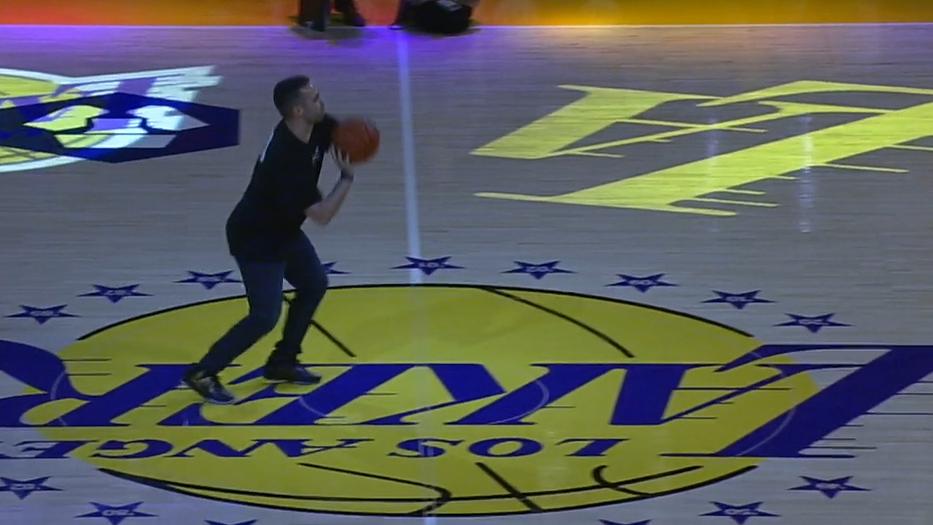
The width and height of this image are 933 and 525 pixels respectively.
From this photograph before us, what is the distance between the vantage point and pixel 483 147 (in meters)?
8.94

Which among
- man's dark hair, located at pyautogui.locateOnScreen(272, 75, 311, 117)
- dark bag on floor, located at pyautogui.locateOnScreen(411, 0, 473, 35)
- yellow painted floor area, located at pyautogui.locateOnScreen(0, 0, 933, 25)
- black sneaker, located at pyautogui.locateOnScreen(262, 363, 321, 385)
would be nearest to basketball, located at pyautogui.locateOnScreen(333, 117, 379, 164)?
man's dark hair, located at pyautogui.locateOnScreen(272, 75, 311, 117)

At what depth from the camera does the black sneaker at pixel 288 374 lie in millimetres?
5734

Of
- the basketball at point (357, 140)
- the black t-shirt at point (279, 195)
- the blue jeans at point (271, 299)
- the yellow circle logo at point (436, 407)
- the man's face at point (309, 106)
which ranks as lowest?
the yellow circle logo at point (436, 407)

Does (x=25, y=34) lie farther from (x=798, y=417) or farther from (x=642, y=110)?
(x=798, y=417)

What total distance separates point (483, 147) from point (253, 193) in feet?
12.6

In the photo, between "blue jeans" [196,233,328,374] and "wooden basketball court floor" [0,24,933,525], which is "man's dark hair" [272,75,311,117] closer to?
"blue jeans" [196,233,328,374]

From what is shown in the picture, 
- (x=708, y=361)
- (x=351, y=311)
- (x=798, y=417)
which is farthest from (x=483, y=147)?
(x=798, y=417)

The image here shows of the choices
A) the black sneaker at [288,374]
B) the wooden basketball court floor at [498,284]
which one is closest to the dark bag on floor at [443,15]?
the wooden basketball court floor at [498,284]

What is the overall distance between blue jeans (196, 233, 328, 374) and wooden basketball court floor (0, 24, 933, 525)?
26 cm

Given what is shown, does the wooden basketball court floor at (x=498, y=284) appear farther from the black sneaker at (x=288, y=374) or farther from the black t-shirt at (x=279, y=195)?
the black t-shirt at (x=279, y=195)

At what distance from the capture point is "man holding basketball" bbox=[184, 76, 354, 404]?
16.8ft

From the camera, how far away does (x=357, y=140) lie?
201 inches

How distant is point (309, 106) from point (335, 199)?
0.36 m

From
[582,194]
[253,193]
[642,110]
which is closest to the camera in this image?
[253,193]
